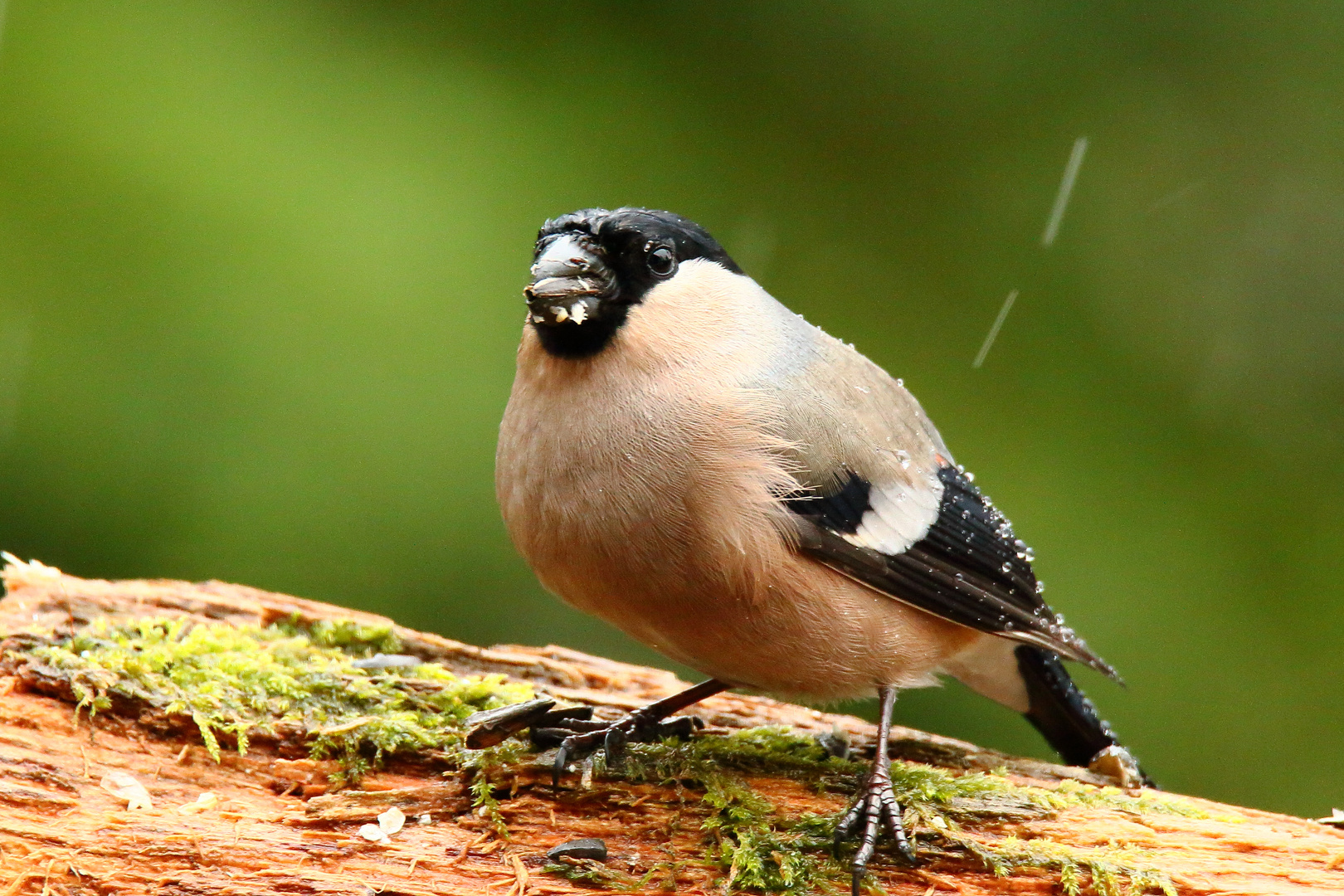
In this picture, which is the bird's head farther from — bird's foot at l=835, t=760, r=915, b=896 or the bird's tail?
the bird's tail

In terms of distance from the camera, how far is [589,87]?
197 inches

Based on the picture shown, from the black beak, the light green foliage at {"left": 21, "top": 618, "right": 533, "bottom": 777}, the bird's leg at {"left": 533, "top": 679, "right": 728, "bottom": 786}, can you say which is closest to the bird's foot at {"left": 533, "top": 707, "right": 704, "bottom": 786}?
the bird's leg at {"left": 533, "top": 679, "right": 728, "bottom": 786}

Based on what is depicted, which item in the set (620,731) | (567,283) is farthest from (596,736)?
(567,283)

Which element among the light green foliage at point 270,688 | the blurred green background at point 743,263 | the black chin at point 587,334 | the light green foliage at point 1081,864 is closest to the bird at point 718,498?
the black chin at point 587,334

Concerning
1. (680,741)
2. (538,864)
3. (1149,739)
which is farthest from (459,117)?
(1149,739)

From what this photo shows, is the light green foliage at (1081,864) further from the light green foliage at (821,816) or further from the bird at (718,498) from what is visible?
the bird at (718,498)

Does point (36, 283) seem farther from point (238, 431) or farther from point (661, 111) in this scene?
point (661, 111)

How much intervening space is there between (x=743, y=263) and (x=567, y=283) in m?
2.29

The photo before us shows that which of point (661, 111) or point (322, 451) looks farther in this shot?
point (661, 111)

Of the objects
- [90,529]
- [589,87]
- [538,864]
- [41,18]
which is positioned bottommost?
[538,864]

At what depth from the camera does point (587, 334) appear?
3.00 meters

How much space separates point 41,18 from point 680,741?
3672 millimetres

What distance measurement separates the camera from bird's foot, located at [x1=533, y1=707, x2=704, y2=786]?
302 centimetres

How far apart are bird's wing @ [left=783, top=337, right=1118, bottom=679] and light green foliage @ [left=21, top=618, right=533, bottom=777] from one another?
1088 millimetres
